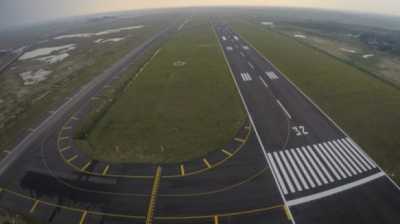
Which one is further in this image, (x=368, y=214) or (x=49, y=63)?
(x=49, y=63)

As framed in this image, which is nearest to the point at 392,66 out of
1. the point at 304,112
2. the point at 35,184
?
the point at 304,112

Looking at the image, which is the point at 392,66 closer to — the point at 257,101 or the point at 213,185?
the point at 257,101

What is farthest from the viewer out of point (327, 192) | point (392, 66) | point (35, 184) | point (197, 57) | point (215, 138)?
point (197, 57)

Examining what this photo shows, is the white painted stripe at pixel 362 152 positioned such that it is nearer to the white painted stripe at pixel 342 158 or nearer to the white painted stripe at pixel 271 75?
the white painted stripe at pixel 342 158

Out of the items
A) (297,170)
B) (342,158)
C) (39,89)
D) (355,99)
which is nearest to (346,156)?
(342,158)

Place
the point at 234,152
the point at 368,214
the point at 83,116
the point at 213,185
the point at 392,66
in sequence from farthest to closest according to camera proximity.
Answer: the point at 392,66 → the point at 83,116 → the point at 234,152 → the point at 213,185 → the point at 368,214

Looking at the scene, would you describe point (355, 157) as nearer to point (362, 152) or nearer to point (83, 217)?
point (362, 152)
